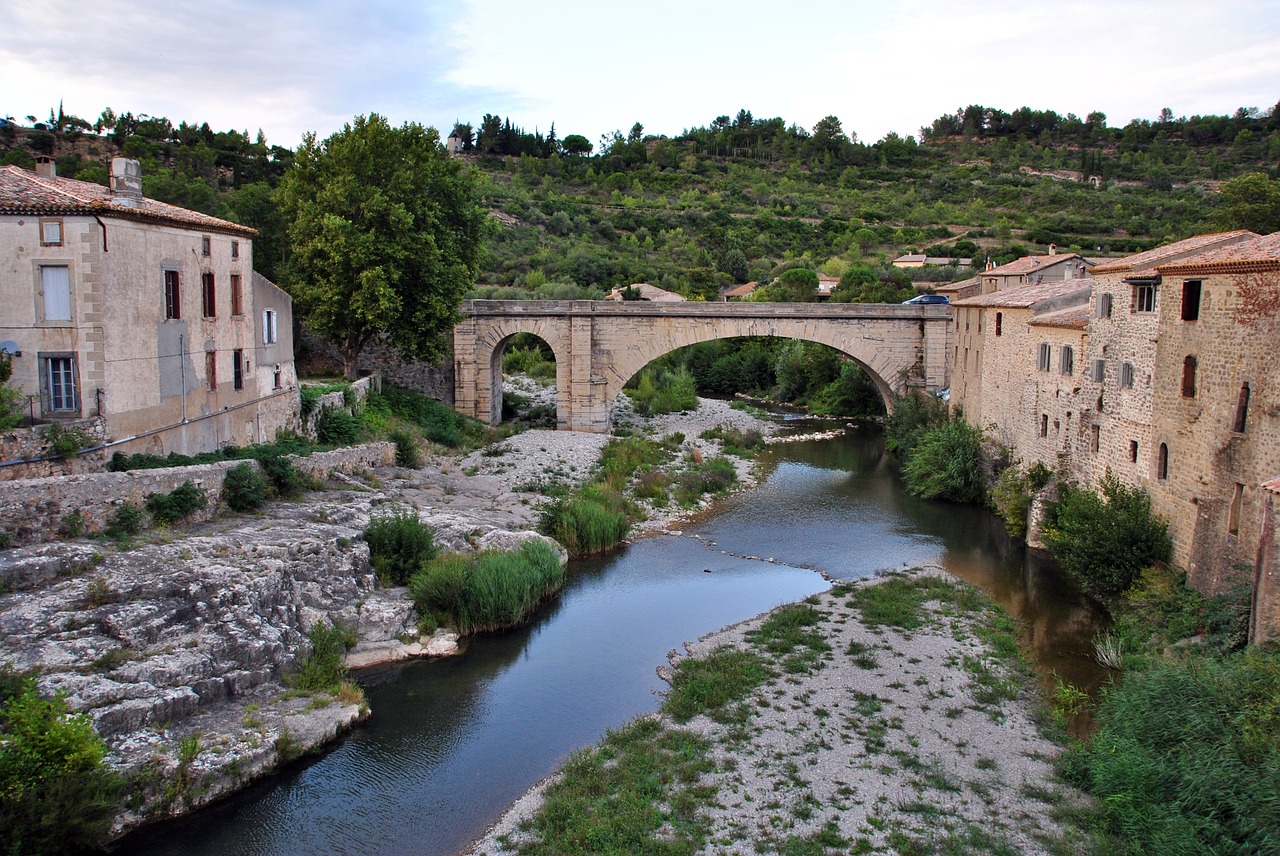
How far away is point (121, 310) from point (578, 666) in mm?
10308

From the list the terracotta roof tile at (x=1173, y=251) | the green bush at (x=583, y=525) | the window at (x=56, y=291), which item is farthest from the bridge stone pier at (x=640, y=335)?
the window at (x=56, y=291)

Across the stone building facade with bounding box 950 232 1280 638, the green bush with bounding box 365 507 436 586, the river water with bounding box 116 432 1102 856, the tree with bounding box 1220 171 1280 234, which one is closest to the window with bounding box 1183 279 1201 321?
the stone building facade with bounding box 950 232 1280 638

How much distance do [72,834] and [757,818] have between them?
747cm

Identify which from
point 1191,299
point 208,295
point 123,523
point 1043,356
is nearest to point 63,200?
point 208,295

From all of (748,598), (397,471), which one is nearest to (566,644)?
(748,598)

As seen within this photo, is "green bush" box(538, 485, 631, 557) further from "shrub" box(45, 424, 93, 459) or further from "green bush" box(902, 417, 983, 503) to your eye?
"green bush" box(902, 417, 983, 503)

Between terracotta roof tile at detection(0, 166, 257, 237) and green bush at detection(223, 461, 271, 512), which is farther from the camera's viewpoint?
green bush at detection(223, 461, 271, 512)

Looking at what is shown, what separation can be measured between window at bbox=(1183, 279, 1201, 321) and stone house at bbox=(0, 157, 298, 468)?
1888 centimetres

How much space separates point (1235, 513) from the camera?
1484cm

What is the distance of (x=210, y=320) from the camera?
65.1 feet

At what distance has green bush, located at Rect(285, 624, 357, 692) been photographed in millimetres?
13805

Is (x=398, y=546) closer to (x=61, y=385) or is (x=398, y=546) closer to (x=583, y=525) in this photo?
(x=583, y=525)

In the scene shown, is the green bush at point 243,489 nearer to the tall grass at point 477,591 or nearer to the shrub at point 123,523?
the shrub at point 123,523

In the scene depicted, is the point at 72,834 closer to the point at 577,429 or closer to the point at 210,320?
the point at 210,320
